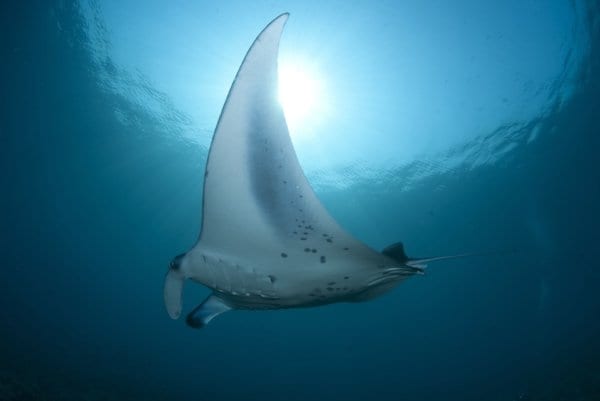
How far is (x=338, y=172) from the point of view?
16781 mm

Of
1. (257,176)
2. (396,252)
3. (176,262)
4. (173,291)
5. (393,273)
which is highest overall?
(396,252)

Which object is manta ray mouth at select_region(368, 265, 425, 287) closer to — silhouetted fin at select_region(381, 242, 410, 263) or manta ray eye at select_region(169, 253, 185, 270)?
silhouetted fin at select_region(381, 242, 410, 263)

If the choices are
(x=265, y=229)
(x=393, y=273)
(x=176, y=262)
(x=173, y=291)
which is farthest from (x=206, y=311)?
(x=393, y=273)

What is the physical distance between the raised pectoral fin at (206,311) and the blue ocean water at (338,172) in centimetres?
300

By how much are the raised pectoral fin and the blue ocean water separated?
3.00m

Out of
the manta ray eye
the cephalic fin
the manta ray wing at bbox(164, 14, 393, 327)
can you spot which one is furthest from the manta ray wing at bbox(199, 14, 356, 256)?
the cephalic fin

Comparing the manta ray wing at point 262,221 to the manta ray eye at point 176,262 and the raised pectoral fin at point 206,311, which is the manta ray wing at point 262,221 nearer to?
the manta ray eye at point 176,262

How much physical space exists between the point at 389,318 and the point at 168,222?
24449mm

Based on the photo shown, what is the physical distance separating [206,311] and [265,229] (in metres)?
1.57

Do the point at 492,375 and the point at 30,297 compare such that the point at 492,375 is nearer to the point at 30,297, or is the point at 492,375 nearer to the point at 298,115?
the point at 298,115

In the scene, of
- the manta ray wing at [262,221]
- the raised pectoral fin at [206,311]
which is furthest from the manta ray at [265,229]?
the raised pectoral fin at [206,311]

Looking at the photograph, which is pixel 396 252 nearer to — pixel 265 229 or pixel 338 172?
pixel 265 229

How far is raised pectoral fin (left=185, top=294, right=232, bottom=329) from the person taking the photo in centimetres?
338

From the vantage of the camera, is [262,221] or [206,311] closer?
[262,221]
